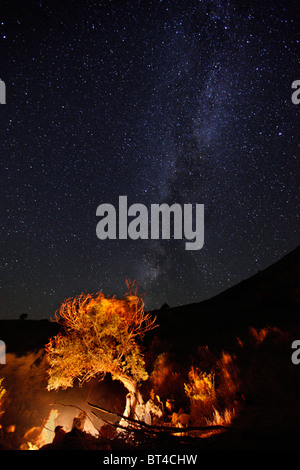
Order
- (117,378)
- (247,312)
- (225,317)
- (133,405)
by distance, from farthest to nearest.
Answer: (225,317) → (247,312) → (117,378) → (133,405)

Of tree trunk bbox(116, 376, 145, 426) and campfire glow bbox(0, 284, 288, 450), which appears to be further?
tree trunk bbox(116, 376, 145, 426)

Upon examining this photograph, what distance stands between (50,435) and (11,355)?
27.0 feet

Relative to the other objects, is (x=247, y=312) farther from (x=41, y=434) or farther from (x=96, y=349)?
(x=41, y=434)

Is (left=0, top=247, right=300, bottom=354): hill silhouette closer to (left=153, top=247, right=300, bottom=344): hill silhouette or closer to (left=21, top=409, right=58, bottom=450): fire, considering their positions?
(left=153, top=247, right=300, bottom=344): hill silhouette

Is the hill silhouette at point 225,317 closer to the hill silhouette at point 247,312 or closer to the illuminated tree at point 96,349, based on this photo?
the hill silhouette at point 247,312

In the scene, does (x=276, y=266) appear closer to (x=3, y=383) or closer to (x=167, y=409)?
(x=167, y=409)

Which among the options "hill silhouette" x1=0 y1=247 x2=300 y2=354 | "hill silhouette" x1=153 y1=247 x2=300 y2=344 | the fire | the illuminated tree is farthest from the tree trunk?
"hill silhouette" x1=153 y1=247 x2=300 y2=344

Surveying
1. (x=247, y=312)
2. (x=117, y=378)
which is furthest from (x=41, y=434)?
(x=247, y=312)

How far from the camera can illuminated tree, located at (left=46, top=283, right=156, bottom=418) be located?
10469 millimetres

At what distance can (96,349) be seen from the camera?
1060 cm

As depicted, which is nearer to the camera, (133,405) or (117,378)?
(133,405)

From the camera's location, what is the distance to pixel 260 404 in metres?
6.14

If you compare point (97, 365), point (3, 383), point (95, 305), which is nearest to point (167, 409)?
point (97, 365)
